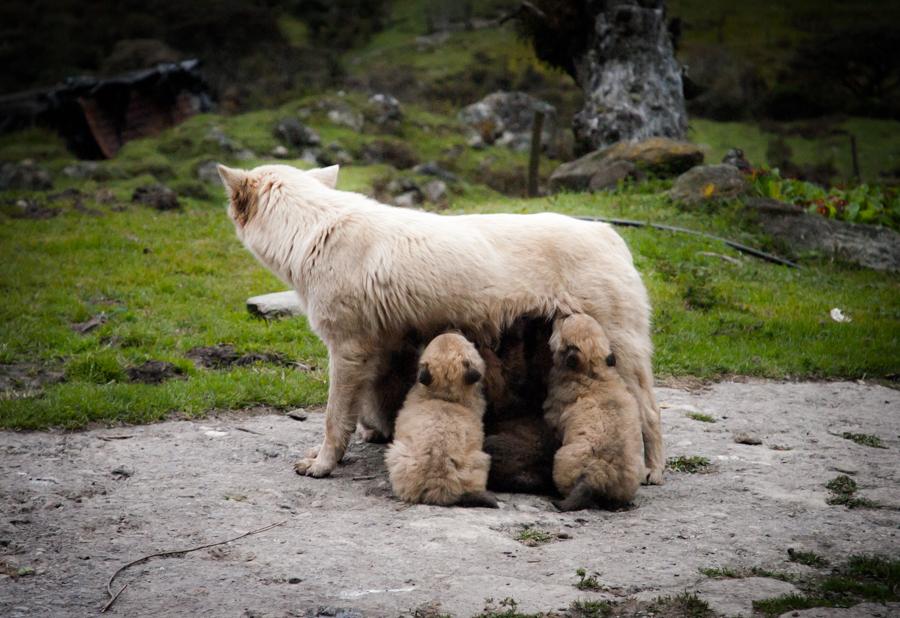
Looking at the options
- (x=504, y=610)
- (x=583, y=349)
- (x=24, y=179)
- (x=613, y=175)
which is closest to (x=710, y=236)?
(x=613, y=175)

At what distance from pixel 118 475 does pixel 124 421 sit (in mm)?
1369

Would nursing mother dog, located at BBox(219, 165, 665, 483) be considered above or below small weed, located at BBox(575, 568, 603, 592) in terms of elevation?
above

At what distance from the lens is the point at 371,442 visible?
24.1ft

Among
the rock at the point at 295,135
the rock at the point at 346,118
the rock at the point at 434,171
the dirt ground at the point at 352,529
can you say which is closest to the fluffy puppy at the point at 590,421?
the dirt ground at the point at 352,529

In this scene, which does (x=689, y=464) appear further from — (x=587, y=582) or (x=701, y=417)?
(x=587, y=582)

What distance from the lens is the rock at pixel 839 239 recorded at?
→ 14078 millimetres

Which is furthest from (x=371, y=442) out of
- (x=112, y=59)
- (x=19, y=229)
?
(x=112, y=59)

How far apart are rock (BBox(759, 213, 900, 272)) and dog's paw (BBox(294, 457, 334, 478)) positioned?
10.4m

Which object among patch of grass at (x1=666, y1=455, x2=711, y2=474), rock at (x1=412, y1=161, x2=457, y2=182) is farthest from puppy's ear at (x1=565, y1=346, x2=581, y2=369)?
rock at (x1=412, y1=161, x2=457, y2=182)

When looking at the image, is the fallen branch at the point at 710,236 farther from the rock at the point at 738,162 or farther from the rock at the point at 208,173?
the rock at the point at 208,173

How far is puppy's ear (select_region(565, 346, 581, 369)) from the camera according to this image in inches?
237

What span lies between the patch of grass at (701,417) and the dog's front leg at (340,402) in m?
3.34

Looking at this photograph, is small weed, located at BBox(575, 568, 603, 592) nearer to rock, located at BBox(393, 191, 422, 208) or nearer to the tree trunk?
rock, located at BBox(393, 191, 422, 208)

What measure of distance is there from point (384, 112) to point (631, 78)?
7877 mm
